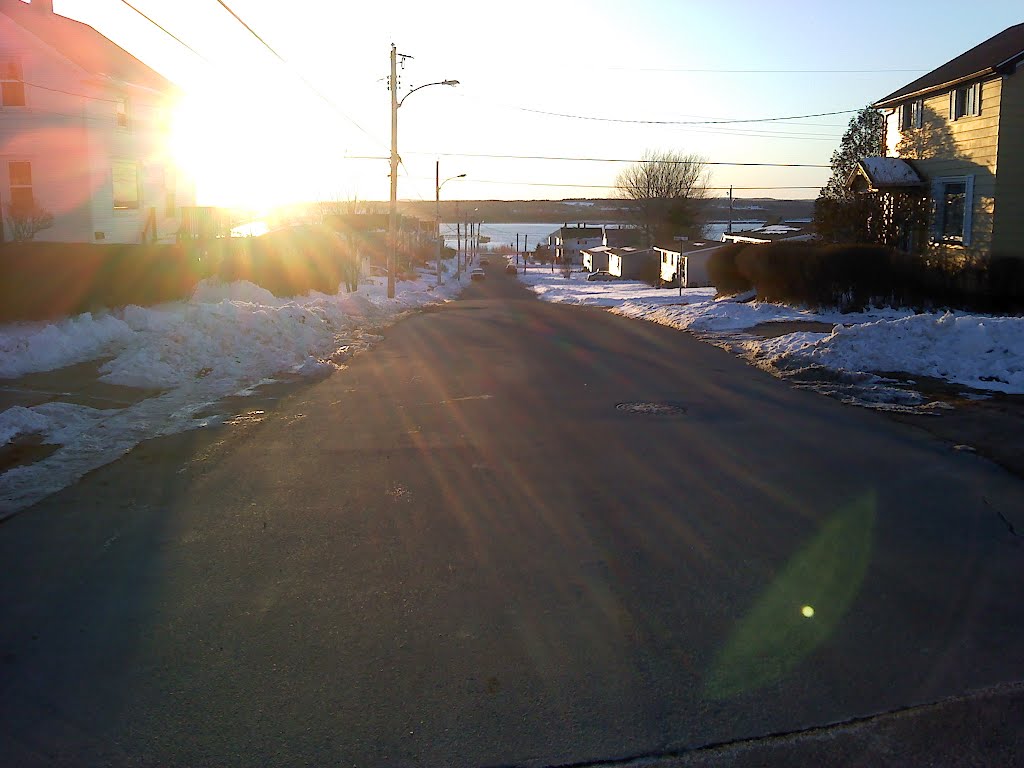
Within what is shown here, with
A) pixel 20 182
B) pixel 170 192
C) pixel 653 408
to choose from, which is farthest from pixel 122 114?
pixel 653 408

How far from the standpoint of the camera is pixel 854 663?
5082 mm

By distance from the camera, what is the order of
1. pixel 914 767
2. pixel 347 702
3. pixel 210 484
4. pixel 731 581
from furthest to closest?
pixel 210 484 < pixel 731 581 < pixel 347 702 < pixel 914 767

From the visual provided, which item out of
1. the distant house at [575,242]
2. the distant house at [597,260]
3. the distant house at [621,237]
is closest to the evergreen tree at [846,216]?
the distant house at [597,260]

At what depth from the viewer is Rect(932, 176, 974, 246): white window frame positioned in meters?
27.9

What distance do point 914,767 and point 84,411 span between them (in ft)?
35.6

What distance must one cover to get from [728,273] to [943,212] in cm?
951

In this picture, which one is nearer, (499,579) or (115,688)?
(115,688)

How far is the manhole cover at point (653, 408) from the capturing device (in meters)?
12.9

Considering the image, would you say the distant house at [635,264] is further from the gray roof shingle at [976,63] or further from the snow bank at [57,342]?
the snow bank at [57,342]

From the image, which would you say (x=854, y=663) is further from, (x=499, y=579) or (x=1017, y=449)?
(x=1017, y=449)

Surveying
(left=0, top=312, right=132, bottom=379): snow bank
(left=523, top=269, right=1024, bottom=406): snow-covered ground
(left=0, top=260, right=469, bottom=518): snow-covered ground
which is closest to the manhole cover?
(left=523, top=269, right=1024, bottom=406): snow-covered ground

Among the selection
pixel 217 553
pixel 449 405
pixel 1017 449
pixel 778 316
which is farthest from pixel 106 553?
pixel 778 316

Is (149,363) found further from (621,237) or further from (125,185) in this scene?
(621,237)

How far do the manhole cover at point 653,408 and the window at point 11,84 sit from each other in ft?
85.9
